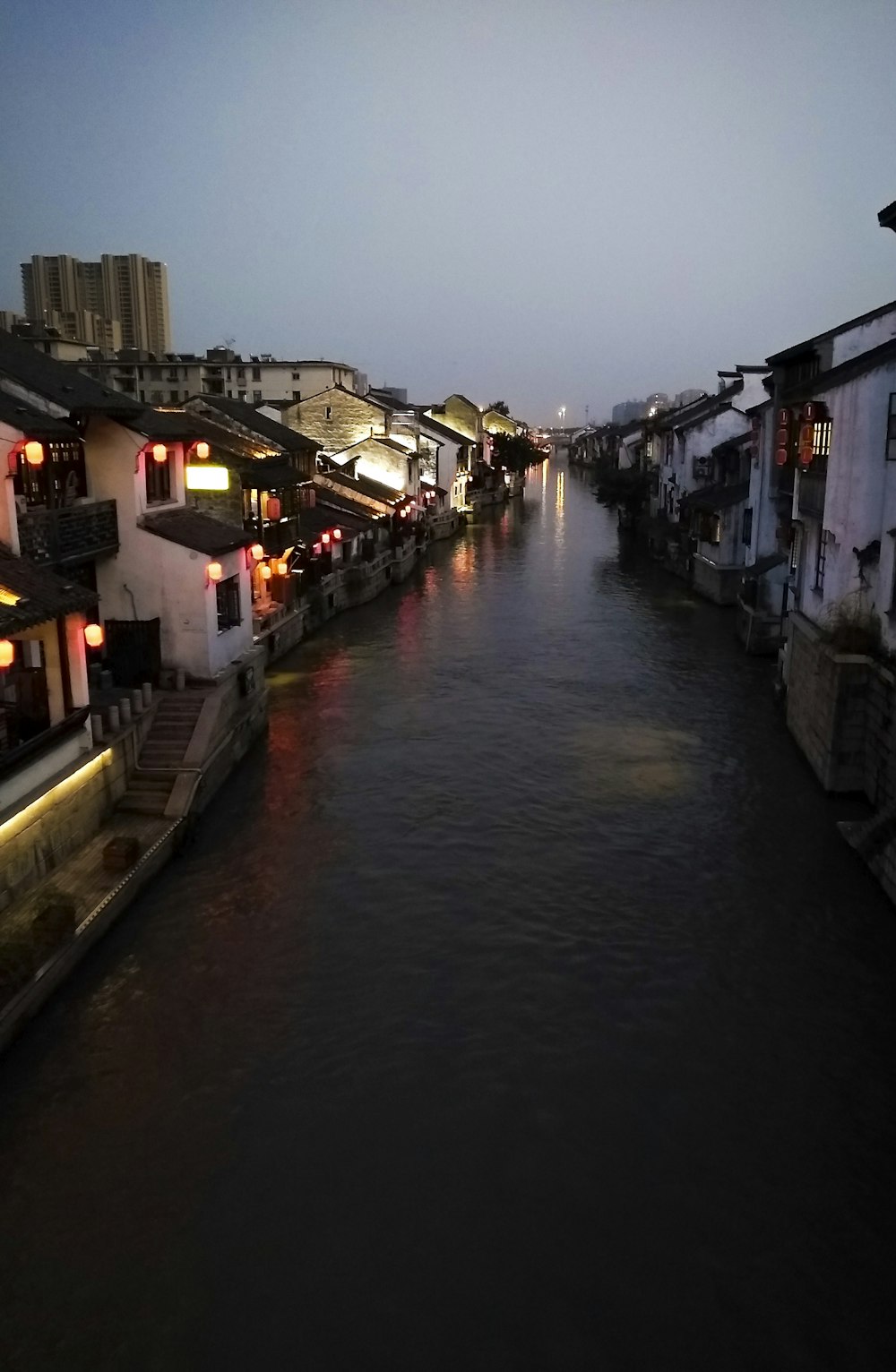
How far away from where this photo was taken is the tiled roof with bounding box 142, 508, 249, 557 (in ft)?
83.7

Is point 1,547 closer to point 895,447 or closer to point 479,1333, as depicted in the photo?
point 479,1333

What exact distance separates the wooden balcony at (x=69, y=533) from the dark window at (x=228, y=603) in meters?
3.67

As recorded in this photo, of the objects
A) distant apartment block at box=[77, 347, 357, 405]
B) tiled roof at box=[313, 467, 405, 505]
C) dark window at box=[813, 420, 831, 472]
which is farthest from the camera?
distant apartment block at box=[77, 347, 357, 405]

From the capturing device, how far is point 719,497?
164 ft

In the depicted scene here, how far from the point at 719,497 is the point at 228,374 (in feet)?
192

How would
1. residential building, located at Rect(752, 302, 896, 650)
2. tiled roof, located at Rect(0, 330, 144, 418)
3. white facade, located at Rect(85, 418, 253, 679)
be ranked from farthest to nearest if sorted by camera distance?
white facade, located at Rect(85, 418, 253, 679) → residential building, located at Rect(752, 302, 896, 650) → tiled roof, located at Rect(0, 330, 144, 418)

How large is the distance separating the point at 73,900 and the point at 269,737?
12.8m

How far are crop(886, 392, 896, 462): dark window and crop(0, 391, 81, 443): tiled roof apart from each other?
59.5 feet

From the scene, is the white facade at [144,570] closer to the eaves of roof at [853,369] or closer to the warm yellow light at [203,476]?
the warm yellow light at [203,476]

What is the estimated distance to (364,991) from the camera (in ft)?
53.2

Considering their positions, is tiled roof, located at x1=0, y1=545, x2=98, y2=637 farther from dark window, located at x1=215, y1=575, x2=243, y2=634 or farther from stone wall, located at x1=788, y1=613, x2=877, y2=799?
stone wall, located at x1=788, y1=613, x2=877, y2=799

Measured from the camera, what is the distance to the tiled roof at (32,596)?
16.3m

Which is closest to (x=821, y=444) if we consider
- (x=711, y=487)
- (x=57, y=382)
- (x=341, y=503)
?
(x=57, y=382)

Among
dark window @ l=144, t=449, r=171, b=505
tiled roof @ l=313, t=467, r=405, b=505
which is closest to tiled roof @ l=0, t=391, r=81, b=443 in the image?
dark window @ l=144, t=449, r=171, b=505
